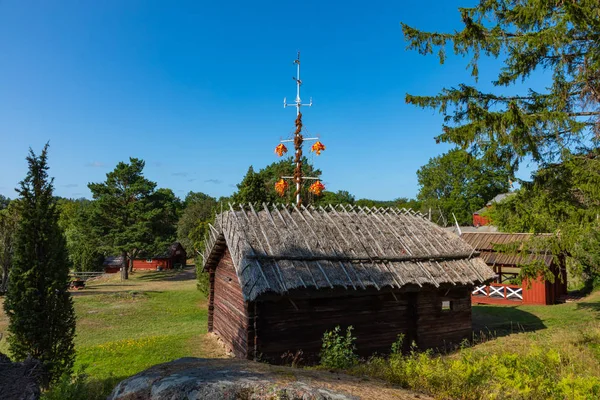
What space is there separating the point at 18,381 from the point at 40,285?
6.67 meters

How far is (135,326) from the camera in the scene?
71.2 ft

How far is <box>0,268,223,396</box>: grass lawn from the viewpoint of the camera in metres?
14.2

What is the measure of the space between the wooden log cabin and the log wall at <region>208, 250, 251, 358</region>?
42 mm

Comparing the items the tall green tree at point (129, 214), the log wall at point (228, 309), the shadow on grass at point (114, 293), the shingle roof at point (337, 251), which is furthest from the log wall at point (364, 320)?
the tall green tree at point (129, 214)

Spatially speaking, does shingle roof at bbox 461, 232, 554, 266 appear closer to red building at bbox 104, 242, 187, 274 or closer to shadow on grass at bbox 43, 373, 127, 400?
shadow on grass at bbox 43, 373, 127, 400

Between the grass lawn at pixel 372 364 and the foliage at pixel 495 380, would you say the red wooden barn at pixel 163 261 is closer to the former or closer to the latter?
the grass lawn at pixel 372 364

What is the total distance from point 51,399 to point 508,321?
19.5 metres

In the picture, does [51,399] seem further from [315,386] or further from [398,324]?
[398,324]

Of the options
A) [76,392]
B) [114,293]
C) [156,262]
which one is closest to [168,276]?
[156,262]


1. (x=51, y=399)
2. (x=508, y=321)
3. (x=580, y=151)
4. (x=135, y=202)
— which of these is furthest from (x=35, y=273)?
(x=135, y=202)

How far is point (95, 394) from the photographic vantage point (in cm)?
754

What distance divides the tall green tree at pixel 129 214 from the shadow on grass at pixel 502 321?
31.6 metres

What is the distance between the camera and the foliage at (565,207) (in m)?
11.7

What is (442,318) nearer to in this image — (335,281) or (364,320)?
(364,320)
